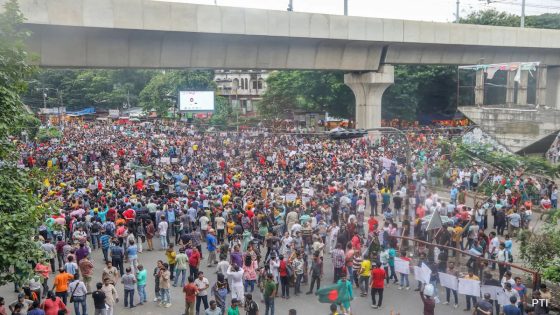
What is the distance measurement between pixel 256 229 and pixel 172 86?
54.9 m

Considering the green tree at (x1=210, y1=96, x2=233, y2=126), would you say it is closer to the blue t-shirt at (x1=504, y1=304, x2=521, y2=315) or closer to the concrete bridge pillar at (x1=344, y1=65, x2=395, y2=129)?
the concrete bridge pillar at (x1=344, y1=65, x2=395, y2=129)

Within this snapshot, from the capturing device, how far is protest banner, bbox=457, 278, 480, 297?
1284 cm

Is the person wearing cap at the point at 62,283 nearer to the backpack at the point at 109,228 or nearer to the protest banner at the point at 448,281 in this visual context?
the backpack at the point at 109,228

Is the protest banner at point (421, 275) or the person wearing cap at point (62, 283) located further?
the protest banner at point (421, 275)

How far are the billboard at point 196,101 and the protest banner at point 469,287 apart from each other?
4496cm

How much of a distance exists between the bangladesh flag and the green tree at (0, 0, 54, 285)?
Answer: 546 centimetres

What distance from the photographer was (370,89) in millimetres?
36531

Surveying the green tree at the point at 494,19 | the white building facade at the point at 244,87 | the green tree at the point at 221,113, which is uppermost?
the green tree at the point at 494,19

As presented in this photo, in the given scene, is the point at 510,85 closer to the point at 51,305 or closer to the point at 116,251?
the point at 116,251

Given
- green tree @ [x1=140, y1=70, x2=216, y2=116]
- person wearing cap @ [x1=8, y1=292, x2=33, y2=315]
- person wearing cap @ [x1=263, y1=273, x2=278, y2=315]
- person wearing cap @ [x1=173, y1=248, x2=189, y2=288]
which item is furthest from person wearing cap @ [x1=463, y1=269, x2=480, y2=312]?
green tree @ [x1=140, y1=70, x2=216, y2=116]

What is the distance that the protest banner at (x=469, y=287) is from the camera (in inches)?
506

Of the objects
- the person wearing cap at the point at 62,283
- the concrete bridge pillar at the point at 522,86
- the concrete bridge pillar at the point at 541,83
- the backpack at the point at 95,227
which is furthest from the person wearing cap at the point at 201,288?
the concrete bridge pillar at the point at 541,83

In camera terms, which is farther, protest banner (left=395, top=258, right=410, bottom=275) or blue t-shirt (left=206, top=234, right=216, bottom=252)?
blue t-shirt (left=206, top=234, right=216, bottom=252)

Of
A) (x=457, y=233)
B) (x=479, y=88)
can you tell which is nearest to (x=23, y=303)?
(x=457, y=233)
